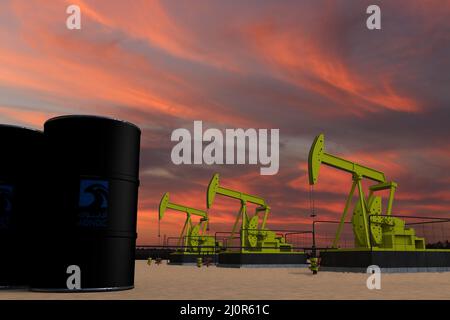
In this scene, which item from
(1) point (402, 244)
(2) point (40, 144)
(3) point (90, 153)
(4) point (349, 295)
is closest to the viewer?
(4) point (349, 295)

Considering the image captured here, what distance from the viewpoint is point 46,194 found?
990cm

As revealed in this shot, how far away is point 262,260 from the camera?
26938mm

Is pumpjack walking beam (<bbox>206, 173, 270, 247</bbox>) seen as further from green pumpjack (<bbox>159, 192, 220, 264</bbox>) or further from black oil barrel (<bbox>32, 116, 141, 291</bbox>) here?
black oil barrel (<bbox>32, 116, 141, 291</bbox>)

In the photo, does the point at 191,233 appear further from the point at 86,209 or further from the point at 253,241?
the point at 86,209

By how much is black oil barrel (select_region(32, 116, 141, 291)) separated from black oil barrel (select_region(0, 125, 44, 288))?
110 centimetres

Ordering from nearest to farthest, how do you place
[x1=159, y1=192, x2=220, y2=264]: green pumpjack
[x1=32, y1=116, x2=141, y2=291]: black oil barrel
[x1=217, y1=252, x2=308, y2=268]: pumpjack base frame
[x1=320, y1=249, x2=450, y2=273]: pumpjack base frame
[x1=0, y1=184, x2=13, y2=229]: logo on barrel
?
[x1=32, y1=116, x2=141, y2=291]: black oil barrel
[x1=0, y1=184, x2=13, y2=229]: logo on barrel
[x1=320, y1=249, x2=450, y2=273]: pumpjack base frame
[x1=217, y1=252, x2=308, y2=268]: pumpjack base frame
[x1=159, y1=192, x2=220, y2=264]: green pumpjack

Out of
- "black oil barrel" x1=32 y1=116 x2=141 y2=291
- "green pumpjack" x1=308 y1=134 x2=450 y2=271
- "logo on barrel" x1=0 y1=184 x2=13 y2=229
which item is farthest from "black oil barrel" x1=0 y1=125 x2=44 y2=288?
"green pumpjack" x1=308 y1=134 x2=450 y2=271

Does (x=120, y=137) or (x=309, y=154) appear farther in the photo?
(x=309, y=154)

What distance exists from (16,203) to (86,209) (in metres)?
2.07

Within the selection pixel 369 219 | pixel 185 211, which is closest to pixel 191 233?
pixel 185 211

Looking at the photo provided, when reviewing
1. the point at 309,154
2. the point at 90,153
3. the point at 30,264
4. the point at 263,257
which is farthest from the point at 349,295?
the point at 263,257

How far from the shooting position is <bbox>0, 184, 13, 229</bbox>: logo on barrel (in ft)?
34.7

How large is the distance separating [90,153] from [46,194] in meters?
1.18
